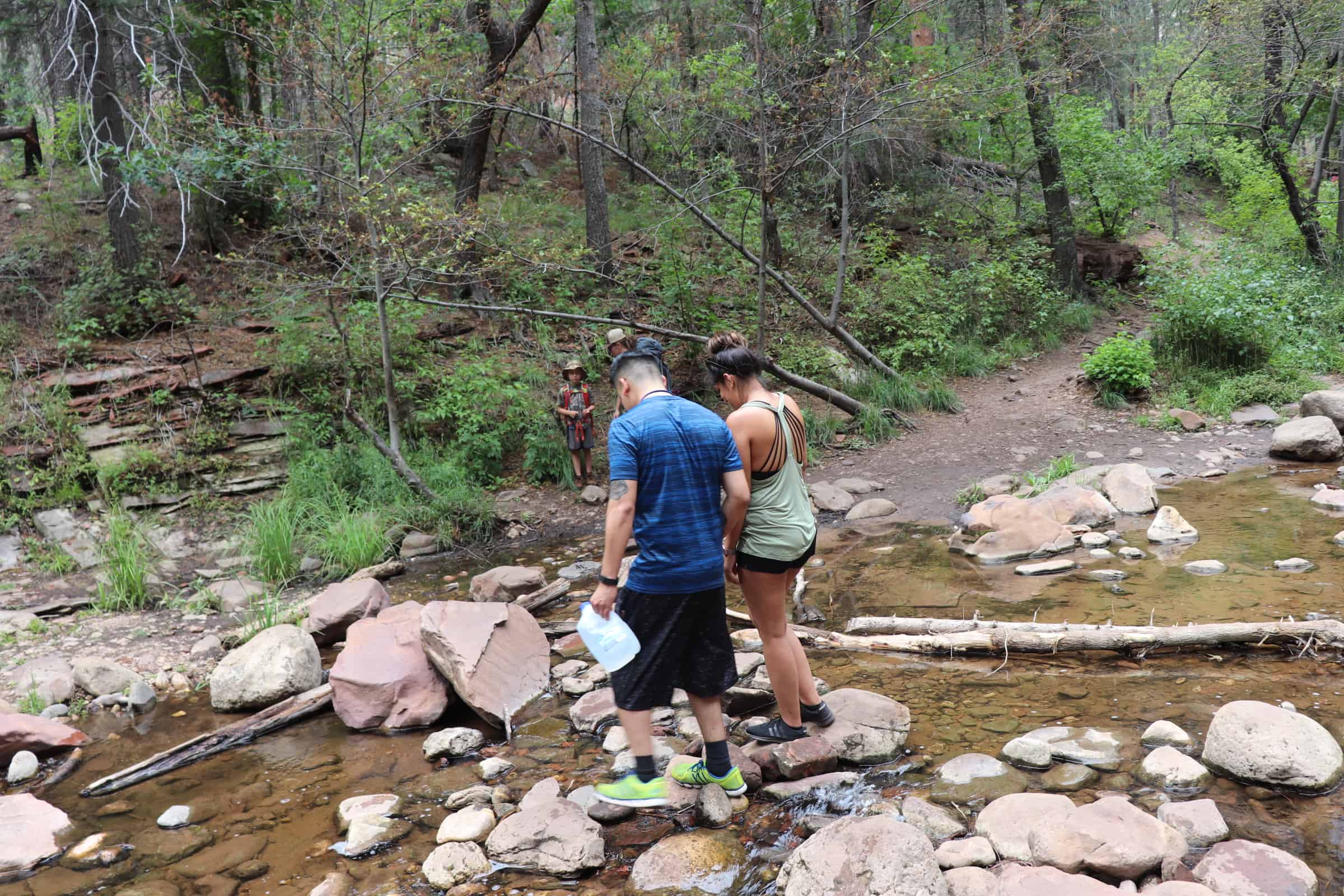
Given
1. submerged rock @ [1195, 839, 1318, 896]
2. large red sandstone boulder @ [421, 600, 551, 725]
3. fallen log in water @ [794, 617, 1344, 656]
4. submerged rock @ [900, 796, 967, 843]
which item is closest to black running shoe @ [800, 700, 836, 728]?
submerged rock @ [900, 796, 967, 843]

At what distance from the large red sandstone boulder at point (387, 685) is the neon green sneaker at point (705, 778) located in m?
1.76

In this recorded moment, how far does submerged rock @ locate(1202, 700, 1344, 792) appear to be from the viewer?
3068mm

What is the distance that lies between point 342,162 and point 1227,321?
37.6 feet

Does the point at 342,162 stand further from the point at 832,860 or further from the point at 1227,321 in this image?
the point at 1227,321

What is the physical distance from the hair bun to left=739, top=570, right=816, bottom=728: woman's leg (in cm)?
98

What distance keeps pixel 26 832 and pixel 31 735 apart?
1.09 m

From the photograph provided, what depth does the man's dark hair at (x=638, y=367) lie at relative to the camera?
3.39 metres

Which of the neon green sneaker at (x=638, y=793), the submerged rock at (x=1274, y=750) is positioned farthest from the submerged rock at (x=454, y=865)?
the submerged rock at (x=1274, y=750)

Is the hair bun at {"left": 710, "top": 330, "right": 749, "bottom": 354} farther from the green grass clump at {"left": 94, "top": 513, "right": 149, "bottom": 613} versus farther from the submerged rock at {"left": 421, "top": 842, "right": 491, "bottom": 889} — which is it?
the green grass clump at {"left": 94, "top": 513, "right": 149, "bottom": 613}

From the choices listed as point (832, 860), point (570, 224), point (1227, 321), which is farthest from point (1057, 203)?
point (832, 860)

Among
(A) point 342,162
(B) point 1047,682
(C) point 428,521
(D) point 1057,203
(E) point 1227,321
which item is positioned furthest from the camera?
(D) point 1057,203

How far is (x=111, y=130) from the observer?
34.0ft

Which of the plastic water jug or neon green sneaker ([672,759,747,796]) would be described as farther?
neon green sneaker ([672,759,747,796])

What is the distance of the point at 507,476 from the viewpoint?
33.2 ft
